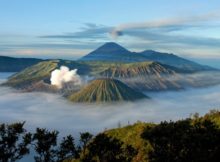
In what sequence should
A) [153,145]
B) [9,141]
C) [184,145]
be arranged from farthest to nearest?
[9,141], [153,145], [184,145]

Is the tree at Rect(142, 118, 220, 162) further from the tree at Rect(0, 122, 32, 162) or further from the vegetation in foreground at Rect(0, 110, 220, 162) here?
the tree at Rect(0, 122, 32, 162)

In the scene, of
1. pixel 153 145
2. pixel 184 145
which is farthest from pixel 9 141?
pixel 184 145

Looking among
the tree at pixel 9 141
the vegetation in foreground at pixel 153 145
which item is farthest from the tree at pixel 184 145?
the tree at pixel 9 141

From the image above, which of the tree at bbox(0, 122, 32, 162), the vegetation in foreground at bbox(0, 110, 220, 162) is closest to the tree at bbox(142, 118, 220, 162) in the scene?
the vegetation in foreground at bbox(0, 110, 220, 162)

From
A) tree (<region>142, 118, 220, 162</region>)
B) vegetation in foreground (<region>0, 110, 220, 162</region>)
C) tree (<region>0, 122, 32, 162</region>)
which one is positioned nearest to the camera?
tree (<region>142, 118, 220, 162</region>)

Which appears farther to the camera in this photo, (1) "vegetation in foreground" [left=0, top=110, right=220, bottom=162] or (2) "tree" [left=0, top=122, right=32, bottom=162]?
(2) "tree" [left=0, top=122, right=32, bottom=162]

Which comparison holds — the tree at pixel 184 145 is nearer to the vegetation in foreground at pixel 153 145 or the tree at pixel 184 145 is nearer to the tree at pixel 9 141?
the vegetation in foreground at pixel 153 145

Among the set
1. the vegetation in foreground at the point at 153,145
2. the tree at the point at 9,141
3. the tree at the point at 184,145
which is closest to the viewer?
the tree at the point at 184,145

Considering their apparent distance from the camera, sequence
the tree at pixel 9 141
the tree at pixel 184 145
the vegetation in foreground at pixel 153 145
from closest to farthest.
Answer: the tree at pixel 184 145 < the vegetation in foreground at pixel 153 145 < the tree at pixel 9 141

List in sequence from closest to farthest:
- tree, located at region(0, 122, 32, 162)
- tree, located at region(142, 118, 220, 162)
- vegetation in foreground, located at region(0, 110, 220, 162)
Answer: tree, located at region(142, 118, 220, 162)
vegetation in foreground, located at region(0, 110, 220, 162)
tree, located at region(0, 122, 32, 162)

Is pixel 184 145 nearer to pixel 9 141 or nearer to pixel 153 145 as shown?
pixel 153 145

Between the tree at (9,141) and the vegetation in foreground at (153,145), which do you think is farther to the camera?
the tree at (9,141)

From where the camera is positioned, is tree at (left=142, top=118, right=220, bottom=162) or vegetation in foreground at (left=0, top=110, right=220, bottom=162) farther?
vegetation in foreground at (left=0, top=110, right=220, bottom=162)
